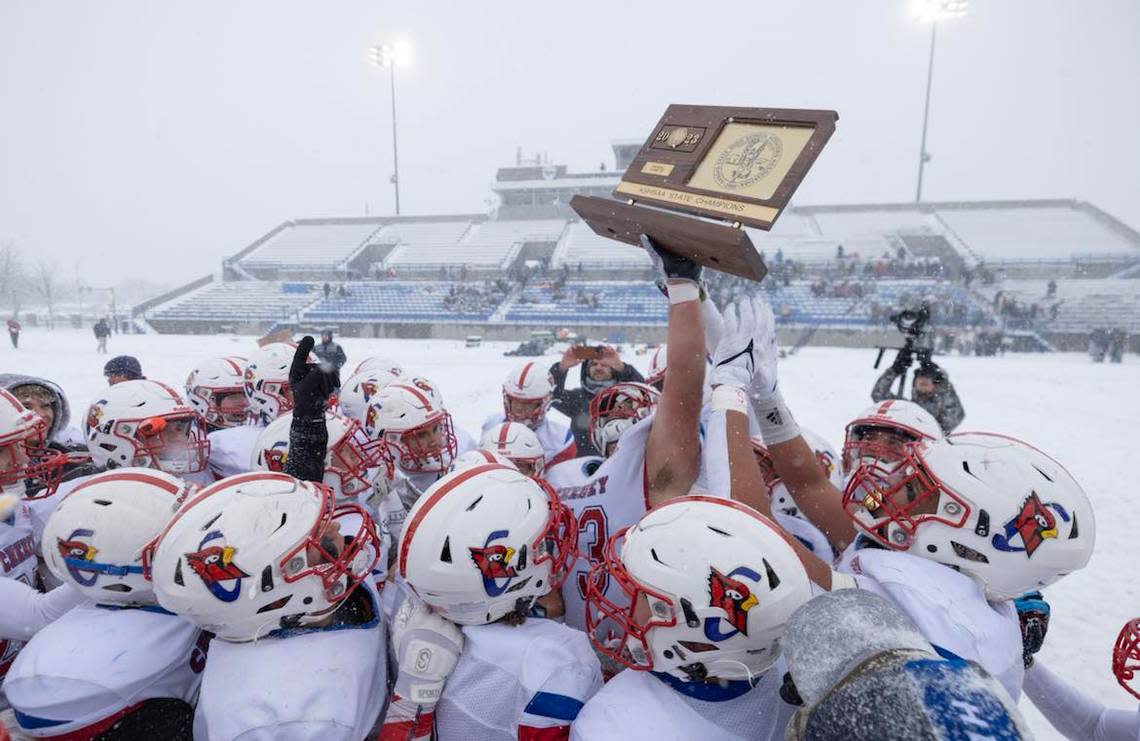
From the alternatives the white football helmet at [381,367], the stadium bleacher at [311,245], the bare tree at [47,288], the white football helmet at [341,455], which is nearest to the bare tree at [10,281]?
the bare tree at [47,288]

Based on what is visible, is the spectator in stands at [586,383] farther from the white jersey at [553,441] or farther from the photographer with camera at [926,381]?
the photographer with camera at [926,381]

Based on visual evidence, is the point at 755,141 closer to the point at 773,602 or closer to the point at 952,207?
the point at 773,602

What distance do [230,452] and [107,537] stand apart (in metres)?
2.33

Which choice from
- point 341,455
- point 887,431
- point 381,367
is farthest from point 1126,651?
point 381,367

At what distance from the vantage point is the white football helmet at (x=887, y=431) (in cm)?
334

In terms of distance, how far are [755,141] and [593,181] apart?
4583cm

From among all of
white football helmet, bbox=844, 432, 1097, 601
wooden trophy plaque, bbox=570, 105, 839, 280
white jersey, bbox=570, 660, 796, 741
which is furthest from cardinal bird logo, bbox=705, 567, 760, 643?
wooden trophy plaque, bbox=570, 105, 839, 280

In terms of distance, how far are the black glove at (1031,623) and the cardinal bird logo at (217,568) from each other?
3.00 m

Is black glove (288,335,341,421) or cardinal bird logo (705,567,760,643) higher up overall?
black glove (288,335,341,421)

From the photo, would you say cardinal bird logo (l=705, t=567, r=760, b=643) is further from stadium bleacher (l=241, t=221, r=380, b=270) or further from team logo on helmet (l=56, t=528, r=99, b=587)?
stadium bleacher (l=241, t=221, r=380, b=270)

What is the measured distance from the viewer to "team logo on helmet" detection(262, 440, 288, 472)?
3.26 metres

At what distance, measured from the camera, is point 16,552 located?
2896 millimetres

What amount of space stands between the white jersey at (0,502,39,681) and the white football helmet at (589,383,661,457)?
3.04 meters


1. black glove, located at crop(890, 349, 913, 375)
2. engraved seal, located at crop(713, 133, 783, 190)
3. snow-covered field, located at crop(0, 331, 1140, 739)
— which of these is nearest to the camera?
engraved seal, located at crop(713, 133, 783, 190)
